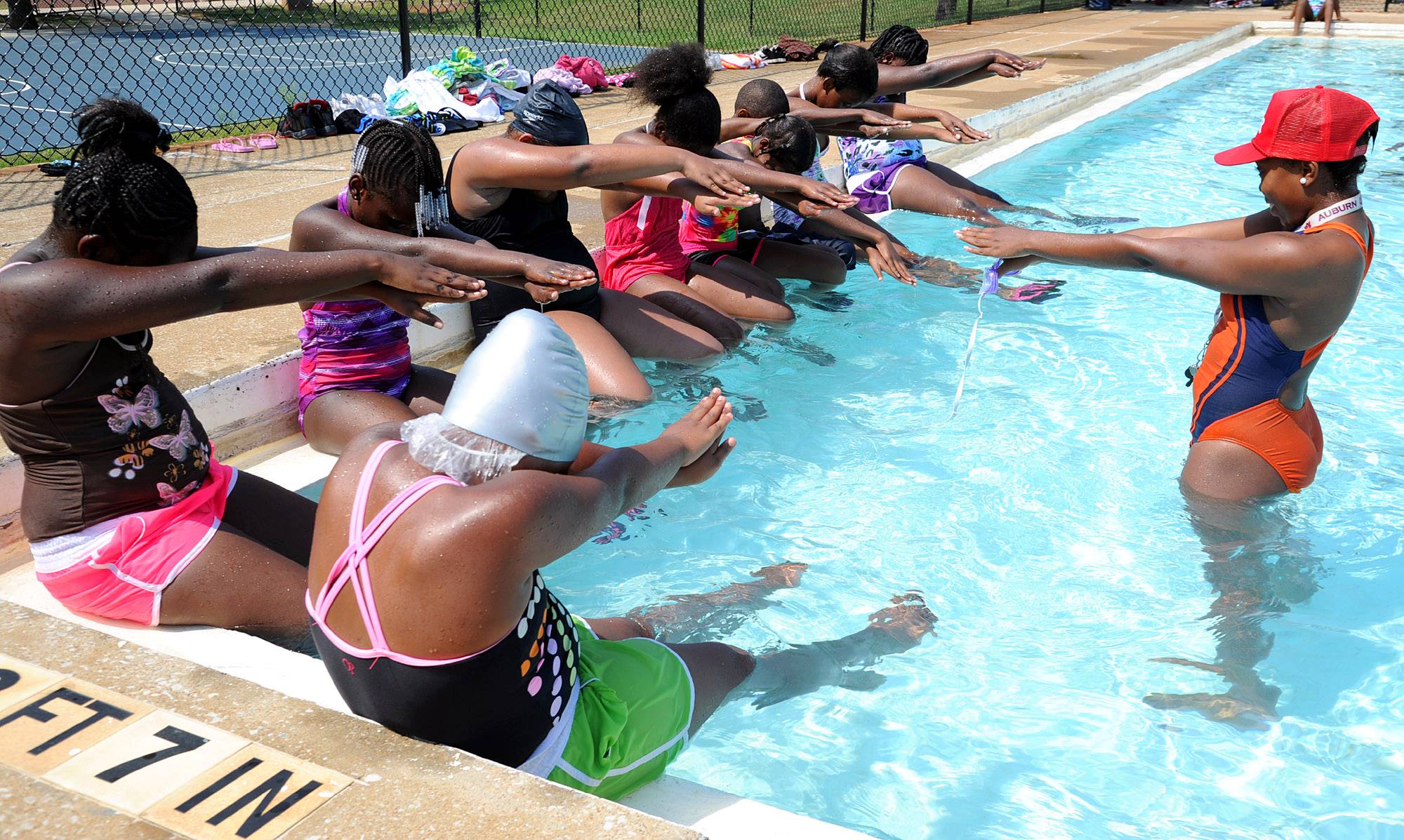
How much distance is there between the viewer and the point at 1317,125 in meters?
3.39

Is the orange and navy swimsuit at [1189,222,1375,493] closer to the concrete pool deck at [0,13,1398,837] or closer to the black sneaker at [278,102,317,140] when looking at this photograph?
the concrete pool deck at [0,13,1398,837]

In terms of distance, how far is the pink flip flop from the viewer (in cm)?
962

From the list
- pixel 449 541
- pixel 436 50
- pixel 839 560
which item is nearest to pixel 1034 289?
pixel 839 560

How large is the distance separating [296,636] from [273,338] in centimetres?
227

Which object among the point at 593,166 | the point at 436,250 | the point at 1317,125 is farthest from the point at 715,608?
the point at 1317,125

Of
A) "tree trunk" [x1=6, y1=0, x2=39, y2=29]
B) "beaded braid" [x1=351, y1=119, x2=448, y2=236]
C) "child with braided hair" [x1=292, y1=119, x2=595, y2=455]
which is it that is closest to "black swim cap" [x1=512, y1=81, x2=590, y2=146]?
"child with braided hair" [x1=292, y1=119, x2=595, y2=455]

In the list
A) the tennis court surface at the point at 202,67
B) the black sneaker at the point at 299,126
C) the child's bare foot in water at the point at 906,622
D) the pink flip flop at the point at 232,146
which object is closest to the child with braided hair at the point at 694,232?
the child's bare foot in water at the point at 906,622

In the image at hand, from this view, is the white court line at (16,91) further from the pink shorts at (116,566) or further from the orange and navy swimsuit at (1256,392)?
the orange and navy swimsuit at (1256,392)

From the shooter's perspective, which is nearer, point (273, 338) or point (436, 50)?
point (273, 338)

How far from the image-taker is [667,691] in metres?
2.83

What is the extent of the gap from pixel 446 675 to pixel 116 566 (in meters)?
1.21

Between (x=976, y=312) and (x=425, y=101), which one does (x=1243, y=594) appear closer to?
(x=976, y=312)

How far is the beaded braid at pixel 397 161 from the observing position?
3.91 m

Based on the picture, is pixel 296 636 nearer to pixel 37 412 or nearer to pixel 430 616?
pixel 37 412
